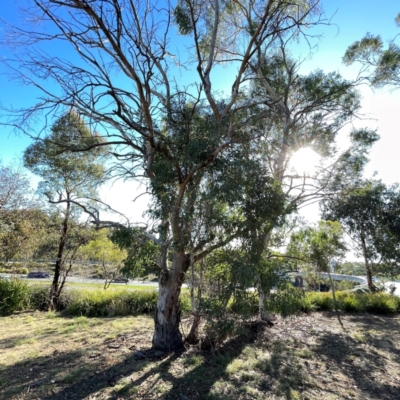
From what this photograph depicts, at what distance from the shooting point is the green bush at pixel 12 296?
7.99 metres

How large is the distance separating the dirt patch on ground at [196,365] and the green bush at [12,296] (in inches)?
63.3

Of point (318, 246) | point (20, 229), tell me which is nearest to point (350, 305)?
point (318, 246)

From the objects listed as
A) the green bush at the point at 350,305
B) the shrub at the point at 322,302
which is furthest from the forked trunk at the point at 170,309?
the green bush at the point at 350,305

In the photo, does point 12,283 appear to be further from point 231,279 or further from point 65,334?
point 231,279

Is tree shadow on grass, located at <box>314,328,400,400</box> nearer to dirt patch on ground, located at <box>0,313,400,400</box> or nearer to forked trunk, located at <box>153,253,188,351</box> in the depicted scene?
dirt patch on ground, located at <box>0,313,400,400</box>

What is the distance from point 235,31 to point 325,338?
325 inches

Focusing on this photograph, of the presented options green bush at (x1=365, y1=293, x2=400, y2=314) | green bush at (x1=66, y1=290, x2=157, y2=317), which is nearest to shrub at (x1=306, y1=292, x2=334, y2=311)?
green bush at (x1=365, y1=293, x2=400, y2=314)

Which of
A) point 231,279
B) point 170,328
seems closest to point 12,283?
point 170,328

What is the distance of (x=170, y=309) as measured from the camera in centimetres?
473

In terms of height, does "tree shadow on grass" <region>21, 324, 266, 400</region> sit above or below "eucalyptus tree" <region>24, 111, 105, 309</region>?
below

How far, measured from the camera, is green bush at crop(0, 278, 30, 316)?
7992 millimetres

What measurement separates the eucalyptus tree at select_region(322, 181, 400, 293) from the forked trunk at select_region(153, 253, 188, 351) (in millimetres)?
6222

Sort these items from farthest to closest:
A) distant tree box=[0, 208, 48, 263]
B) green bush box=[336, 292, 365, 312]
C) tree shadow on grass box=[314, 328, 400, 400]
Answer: green bush box=[336, 292, 365, 312], distant tree box=[0, 208, 48, 263], tree shadow on grass box=[314, 328, 400, 400]

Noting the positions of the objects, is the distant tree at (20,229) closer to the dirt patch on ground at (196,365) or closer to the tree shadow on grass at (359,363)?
the dirt patch on ground at (196,365)
